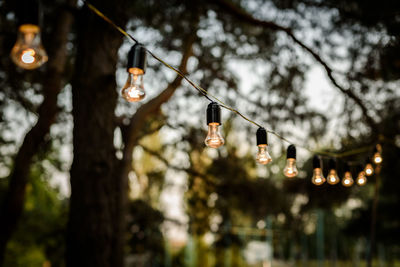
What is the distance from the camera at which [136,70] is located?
128 centimetres

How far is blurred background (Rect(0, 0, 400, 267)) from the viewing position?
11.6ft

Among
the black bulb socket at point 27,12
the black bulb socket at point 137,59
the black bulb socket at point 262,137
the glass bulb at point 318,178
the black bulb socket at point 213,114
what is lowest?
the glass bulb at point 318,178

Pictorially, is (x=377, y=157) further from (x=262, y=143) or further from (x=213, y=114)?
(x=213, y=114)

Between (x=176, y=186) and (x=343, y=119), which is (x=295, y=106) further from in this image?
(x=176, y=186)

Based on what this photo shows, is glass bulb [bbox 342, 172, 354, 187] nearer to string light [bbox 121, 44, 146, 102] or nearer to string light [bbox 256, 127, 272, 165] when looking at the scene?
string light [bbox 256, 127, 272, 165]

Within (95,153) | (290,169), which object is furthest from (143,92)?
(95,153)

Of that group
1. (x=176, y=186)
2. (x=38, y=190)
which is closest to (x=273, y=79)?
(x=176, y=186)

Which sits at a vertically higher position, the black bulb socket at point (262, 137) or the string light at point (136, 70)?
the string light at point (136, 70)

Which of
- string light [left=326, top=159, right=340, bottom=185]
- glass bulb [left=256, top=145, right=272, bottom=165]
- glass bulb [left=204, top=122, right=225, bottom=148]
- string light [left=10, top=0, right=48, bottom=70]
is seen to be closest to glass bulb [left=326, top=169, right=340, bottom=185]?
string light [left=326, top=159, right=340, bottom=185]

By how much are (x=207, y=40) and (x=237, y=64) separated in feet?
2.15

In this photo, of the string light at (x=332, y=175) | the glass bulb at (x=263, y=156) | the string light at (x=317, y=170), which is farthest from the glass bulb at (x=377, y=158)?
the glass bulb at (x=263, y=156)

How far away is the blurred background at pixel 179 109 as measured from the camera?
3547 millimetres

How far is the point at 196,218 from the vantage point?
7.59 metres

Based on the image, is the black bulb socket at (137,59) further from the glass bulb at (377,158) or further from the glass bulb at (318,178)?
the glass bulb at (377,158)
